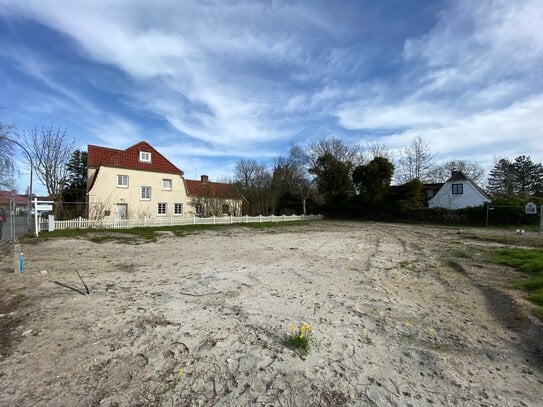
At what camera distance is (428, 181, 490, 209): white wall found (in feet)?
107

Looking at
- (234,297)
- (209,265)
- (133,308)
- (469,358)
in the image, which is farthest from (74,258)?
(469,358)

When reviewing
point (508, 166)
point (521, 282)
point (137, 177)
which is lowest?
point (521, 282)

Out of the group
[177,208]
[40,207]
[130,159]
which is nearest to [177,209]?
[177,208]

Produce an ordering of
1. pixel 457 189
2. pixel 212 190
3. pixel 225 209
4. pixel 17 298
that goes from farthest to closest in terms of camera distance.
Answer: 1. pixel 457 189
2. pixel 212 190
3. pixel 225 209
4. pixel 17 298

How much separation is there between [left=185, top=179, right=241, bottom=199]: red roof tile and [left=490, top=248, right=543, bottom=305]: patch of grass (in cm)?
2489

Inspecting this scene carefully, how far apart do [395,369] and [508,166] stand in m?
66.7

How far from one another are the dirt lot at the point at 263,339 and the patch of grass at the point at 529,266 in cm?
33

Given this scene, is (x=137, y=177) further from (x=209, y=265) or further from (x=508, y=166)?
(x=508, y=166)

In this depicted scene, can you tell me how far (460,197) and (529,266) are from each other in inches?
1183

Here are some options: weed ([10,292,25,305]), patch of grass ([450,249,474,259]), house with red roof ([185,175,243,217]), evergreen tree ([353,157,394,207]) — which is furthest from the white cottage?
weed ([10,292,25,305])

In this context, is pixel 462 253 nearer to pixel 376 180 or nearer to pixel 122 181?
pixel 376 180

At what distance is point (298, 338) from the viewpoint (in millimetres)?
3666

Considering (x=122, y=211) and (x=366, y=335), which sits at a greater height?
(x=122, y=211)

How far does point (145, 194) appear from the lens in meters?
27.7
